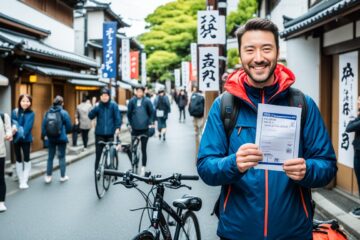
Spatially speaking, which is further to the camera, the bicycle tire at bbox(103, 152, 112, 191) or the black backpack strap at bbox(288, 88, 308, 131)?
the bicycle tire at bbox(103, 152, 112, 191)

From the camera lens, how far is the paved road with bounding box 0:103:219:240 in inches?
261

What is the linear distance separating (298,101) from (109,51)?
18.0m

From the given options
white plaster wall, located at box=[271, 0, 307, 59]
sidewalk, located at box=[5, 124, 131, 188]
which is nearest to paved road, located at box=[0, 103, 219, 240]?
sidewalk, located at box=[5, 124, 131, 188]

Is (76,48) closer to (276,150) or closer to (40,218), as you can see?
(40,218)

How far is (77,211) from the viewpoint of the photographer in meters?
7.89

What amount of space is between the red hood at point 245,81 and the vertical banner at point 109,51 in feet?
57.3

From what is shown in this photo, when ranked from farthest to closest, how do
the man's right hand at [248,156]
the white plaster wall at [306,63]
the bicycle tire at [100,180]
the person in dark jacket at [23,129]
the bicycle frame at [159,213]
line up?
1. the white plaster wall at [306,63]
2. the person in dark jacket at [23,129]
3. the bicycle tire at [100,180]
4. the bicycle frame at [159,213]
5. the man's right hand at [248,156]

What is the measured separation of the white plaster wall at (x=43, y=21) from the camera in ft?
47.2

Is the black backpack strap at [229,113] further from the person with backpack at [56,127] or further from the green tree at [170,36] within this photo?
the green tree at [170,36]

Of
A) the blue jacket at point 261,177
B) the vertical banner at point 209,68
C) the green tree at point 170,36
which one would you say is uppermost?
the green tree at point 170,36

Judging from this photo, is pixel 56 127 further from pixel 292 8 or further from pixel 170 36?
pixel 170 36

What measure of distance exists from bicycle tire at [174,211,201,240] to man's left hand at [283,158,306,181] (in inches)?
88.6

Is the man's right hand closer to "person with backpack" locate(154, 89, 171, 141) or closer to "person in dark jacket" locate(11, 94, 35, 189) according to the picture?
"person in dark jacket" locate(11, 94, 35, 189)

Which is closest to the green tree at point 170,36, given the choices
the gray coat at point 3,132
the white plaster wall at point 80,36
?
the white plaster wall at point 80,36
